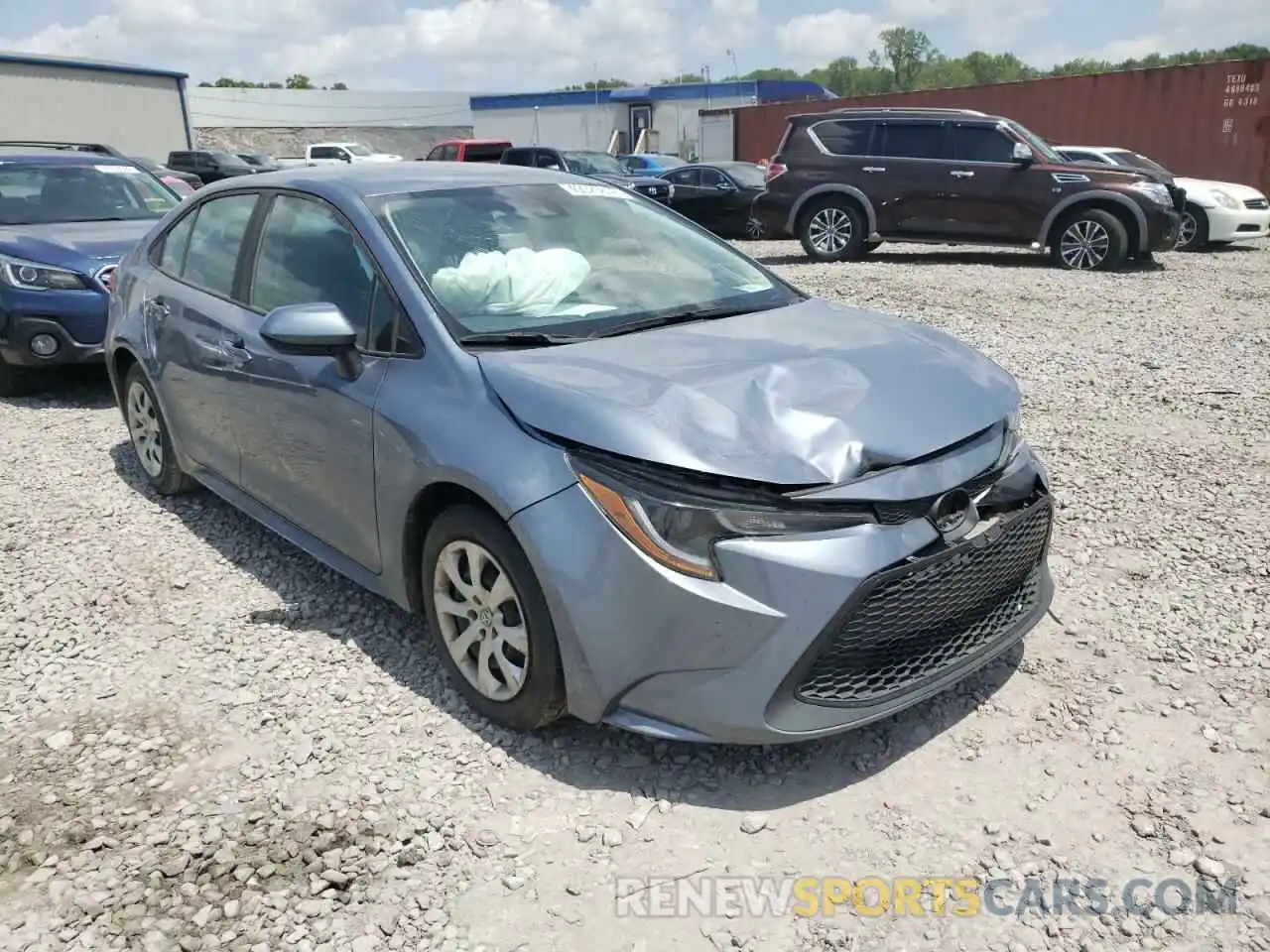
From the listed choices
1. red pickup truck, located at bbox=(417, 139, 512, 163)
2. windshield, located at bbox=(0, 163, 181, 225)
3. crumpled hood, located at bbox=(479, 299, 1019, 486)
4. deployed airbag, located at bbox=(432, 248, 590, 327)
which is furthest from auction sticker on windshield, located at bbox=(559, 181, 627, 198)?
red pickup truck, located at bbox=(417, 139, 512, 163)

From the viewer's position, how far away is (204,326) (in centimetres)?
428

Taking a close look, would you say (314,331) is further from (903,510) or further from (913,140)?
(913,140)

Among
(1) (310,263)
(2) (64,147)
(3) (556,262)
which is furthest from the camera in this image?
(2) (64,147)

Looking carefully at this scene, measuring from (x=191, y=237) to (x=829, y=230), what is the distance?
994 cm

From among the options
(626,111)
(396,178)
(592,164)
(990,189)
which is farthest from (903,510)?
(626,111)

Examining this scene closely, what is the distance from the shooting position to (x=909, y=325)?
3.64 m

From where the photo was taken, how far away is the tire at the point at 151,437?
16.2 feet

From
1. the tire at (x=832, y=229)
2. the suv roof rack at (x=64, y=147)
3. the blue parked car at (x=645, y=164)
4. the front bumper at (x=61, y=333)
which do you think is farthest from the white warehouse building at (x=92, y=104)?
the front bumper at (x=61, y=333)

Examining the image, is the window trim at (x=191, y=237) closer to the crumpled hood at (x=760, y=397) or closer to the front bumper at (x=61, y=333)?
the crumpled hood at (x=760, y=397)

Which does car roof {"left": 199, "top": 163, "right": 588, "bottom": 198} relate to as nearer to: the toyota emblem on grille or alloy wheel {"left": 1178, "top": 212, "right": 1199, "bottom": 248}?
the toyota emblem on grille

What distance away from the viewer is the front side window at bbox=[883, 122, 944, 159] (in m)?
12.7

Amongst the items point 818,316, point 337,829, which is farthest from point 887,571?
point 337,829

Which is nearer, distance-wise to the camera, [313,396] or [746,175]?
[313,396]

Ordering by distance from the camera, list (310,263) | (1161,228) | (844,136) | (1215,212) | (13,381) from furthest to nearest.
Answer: (1215,212) → (844,136) → (1161,228) → (13,381) → (310,263)
